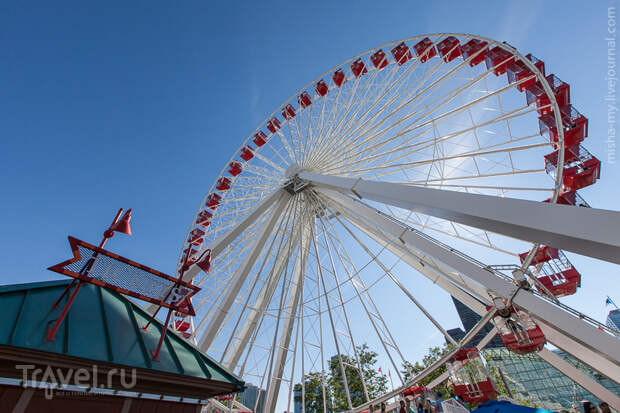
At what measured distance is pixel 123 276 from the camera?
18.1 ft

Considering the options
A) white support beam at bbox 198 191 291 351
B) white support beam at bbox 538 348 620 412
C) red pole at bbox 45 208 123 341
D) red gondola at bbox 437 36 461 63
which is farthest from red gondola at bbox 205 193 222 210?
white support beam at bbox 538 348 620 412

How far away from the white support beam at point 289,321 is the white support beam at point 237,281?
1.72 metres

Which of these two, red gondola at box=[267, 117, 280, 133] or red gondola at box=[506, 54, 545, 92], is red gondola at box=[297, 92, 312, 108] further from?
red gondola at box=[506, 54, 545, 92]

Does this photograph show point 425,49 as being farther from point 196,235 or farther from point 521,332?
point 196,235

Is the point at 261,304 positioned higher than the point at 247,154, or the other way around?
the point at 247,154

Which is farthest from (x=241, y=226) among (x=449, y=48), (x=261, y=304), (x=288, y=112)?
(x=449, y=48)

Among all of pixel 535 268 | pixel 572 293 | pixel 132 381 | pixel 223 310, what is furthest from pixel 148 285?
pixel 572 293

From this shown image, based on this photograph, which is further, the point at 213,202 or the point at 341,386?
the point at 341,386

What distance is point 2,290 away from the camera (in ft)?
13.8

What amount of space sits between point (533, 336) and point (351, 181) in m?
6.93

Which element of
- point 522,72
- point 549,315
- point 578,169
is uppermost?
point 522,72

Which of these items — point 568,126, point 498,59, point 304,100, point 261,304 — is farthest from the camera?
point 304,100

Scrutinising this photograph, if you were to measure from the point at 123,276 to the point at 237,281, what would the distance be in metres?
6.91

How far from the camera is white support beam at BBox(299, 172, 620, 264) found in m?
4.19
